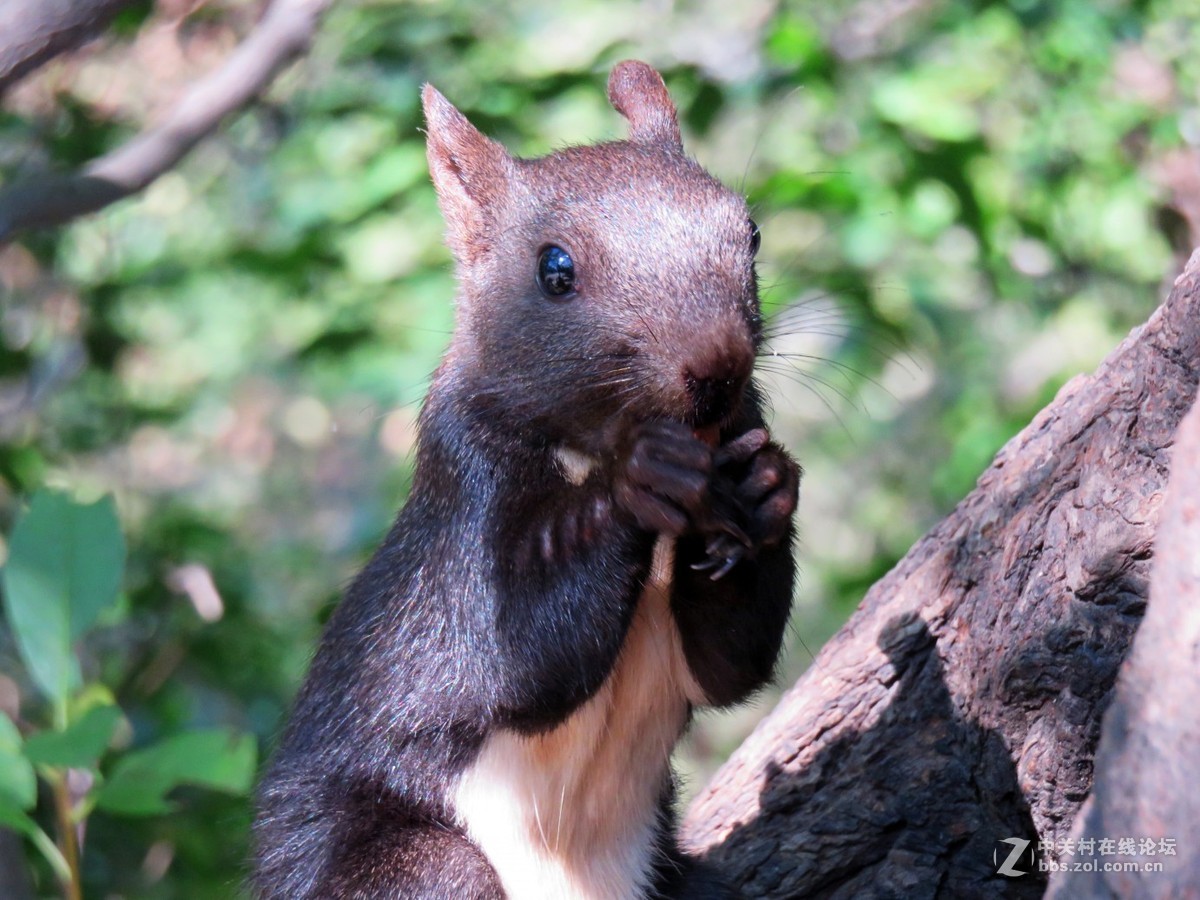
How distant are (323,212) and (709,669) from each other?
2795 mm

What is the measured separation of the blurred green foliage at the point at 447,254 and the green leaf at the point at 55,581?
36cm

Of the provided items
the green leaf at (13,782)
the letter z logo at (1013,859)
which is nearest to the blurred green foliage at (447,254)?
the green leaf at (13,782)

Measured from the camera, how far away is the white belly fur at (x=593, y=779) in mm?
3312

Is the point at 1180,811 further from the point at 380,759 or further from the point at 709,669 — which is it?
the point at 380,759

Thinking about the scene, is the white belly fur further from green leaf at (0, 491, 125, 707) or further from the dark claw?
green leaf at (0, 491, 125, 707)

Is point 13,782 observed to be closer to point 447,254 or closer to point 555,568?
point 555,568

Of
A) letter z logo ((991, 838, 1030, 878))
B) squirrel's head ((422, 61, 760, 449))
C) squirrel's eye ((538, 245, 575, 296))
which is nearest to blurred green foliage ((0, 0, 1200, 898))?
squirrel's head ((422, 61, 760, 449))

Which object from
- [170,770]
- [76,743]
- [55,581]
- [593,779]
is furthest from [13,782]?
[593,779]

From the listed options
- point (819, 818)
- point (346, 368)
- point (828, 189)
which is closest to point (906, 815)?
point (819, 818)

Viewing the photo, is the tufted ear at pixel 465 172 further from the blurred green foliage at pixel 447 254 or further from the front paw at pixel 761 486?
the front paw at pixel 761 486

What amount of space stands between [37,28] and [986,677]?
9.11 feet

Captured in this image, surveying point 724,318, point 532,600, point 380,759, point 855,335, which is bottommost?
point 855,335

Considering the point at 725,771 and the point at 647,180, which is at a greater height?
the point at 647,180

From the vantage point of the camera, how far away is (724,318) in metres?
2.91
